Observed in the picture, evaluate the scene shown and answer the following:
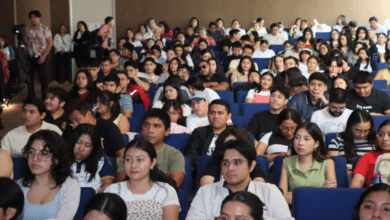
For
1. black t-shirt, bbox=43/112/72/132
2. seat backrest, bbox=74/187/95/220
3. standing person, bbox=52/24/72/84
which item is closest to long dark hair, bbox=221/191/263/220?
seat backrest, bbox=74/187/95/220

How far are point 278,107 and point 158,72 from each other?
3846mm

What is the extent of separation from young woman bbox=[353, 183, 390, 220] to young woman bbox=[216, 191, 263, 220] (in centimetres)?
51

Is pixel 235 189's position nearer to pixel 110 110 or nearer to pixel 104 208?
pixel 104 208

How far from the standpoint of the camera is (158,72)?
837 cm

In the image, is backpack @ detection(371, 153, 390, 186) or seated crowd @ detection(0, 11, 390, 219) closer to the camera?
seated crowd @ detection(0, 11, 390, 219)

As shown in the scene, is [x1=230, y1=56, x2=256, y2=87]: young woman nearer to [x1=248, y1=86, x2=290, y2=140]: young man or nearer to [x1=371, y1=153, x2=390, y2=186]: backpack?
[x1=248, y1=86, x2=290, y2=140]: young man

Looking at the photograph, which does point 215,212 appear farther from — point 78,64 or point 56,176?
point 78,64

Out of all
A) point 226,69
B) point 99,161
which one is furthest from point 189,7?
point 99,161

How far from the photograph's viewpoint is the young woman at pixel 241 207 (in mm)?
2119

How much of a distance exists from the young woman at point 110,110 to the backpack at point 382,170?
7.01 ft

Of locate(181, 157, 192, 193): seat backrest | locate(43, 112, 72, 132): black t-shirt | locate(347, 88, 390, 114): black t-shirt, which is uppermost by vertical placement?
locate(347, 88, 390, 114): black t-shirt

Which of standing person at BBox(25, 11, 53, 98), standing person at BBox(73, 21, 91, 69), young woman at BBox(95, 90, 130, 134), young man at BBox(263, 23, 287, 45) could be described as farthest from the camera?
young man at BBox(263, 23, 287, 45)

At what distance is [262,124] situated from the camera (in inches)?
186

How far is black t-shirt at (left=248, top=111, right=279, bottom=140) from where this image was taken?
470 centimetres
